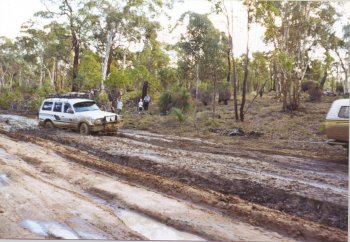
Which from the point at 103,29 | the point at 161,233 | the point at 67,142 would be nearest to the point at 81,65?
the point at 103,29

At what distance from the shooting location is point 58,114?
9.12 meters

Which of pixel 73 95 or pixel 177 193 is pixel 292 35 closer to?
pixel 177 193

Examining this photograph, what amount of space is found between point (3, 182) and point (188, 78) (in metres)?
4.01

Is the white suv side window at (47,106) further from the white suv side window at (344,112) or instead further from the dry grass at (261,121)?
the white suv side window at (344,112)

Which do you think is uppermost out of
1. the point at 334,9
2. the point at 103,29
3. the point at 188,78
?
the point at 103,29

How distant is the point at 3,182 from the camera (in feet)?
17.6

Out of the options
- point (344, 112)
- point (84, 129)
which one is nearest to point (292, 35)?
point (344, 112)

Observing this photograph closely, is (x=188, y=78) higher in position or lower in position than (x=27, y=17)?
lower

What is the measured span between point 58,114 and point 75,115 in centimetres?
43

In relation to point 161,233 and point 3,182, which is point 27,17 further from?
point 161,233

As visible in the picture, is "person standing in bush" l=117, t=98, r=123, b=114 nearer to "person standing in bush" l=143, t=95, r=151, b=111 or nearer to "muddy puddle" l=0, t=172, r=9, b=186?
"person standing in bush" l=143, t=95, r=151, b=111

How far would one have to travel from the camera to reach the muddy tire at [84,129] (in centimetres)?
911

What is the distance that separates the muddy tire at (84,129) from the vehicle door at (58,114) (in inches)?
19.8

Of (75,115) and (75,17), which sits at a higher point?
(75,17)
